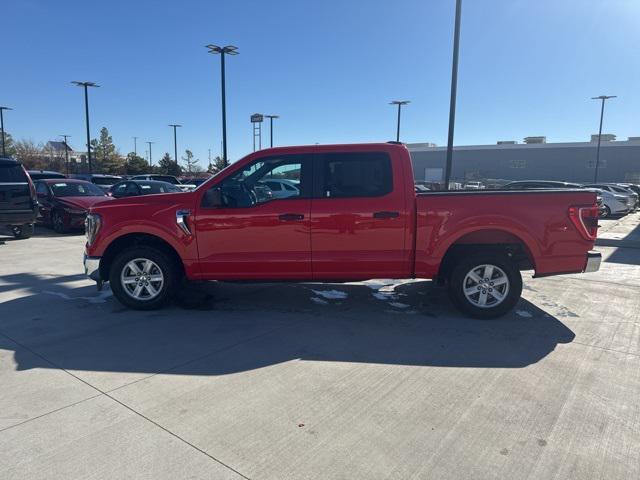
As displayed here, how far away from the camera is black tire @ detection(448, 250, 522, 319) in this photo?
17.6ft

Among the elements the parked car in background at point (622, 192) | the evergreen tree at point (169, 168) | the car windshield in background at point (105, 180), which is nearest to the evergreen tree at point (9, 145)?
the evergreen tree at point (169, 168)

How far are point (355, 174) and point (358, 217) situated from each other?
1.69ft

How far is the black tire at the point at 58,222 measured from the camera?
43.8 feet

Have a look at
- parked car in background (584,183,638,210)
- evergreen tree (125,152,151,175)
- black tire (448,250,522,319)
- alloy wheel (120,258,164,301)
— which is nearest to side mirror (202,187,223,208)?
alloy wheel (120,258,164,301)

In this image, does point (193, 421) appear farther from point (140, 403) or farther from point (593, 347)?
point (593, 347)

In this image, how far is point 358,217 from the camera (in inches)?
208

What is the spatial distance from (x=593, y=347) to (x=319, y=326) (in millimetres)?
2723

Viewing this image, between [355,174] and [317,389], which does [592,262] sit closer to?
[355,174]

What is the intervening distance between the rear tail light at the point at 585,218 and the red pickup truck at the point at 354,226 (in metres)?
0.01

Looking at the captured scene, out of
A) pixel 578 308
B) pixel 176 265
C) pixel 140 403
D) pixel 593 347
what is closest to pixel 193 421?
pixel 140 403

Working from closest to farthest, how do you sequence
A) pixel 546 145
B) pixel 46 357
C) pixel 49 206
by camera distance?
pixel 46 357 → pixel 49 206 → pixel 546 145

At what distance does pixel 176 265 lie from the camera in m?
5.76

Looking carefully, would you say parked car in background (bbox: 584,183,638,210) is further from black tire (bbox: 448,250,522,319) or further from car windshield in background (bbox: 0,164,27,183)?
car windshield in background (bbox: 0,164,27,183)

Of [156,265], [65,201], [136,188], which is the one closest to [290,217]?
[156,265]
